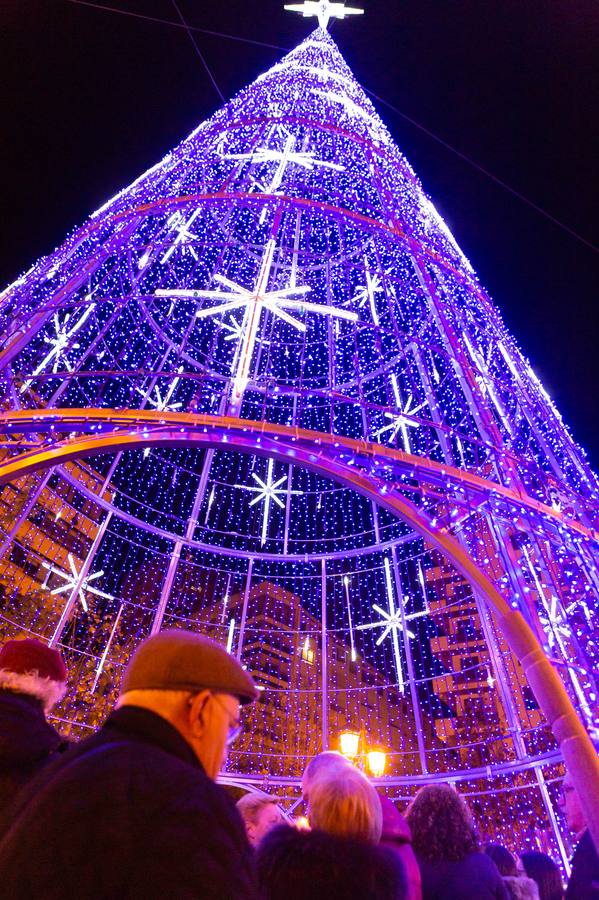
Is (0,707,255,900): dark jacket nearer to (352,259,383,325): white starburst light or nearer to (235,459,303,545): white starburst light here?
(352,259,383,325): white starburst light

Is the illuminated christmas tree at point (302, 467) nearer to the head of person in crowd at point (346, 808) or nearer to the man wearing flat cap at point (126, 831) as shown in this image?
the head of person in crowd at point (346, 808)

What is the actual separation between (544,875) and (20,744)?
4.68 m

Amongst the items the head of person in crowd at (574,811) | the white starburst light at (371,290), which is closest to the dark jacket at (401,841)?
the head of person in crowd at (574,811)

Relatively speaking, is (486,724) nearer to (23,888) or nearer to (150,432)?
(150,432)

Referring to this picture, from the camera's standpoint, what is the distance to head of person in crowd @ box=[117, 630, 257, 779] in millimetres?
1383

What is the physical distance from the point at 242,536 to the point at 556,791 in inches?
294

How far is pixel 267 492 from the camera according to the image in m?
13.3

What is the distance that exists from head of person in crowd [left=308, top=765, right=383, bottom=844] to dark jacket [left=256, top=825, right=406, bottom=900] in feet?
1.07

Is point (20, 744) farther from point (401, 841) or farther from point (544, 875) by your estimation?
point (544, 875)

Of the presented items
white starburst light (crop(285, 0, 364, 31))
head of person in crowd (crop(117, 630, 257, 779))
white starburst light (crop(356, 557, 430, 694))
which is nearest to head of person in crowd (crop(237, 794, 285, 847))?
head of person in crowd (crop(117, 630, 257, 779))

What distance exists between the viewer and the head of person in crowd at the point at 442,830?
3.14 meters

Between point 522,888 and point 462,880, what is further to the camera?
point 522,888

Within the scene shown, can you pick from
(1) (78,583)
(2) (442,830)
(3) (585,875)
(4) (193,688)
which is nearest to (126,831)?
(4) (193,688)

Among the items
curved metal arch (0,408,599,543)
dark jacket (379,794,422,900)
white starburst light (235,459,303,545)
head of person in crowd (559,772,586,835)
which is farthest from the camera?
white starburst light (235,459,303,545)
